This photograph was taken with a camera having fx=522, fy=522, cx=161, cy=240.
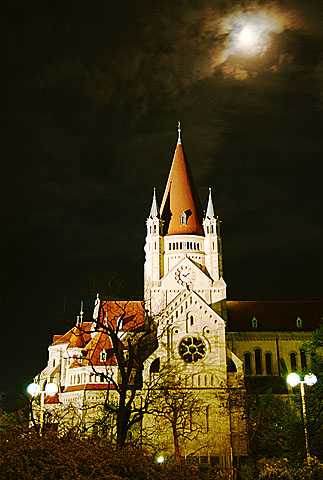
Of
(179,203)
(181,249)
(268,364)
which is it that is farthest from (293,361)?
(179,203)

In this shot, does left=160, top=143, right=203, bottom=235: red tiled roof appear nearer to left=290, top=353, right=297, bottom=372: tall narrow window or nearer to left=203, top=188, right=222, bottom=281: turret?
left=203, top=188, right=222, bottom=281: turret

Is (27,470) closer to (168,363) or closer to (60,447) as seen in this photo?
(60,447)

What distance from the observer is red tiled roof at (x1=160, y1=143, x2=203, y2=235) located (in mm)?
61562

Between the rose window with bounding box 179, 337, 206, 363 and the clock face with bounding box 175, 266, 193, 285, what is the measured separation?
8.49 meters

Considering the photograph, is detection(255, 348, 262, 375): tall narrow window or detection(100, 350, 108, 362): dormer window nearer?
detection(100, 350, 108, 362): dormer window

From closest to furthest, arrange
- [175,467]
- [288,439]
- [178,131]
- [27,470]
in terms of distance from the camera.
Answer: [27,470] < [175,467] < [288,439] < [178,131]

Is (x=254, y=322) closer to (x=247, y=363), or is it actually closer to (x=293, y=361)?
(x=247, y=363)

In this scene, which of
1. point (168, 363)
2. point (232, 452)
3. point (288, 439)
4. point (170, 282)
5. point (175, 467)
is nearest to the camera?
point (175, 467)

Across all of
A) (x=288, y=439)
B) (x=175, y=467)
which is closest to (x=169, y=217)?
(x=288, y=439)

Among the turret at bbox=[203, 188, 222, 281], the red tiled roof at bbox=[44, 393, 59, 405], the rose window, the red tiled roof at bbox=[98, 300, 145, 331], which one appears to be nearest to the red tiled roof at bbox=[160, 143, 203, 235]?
the turret at bbox=[203, 188, 222, 281]

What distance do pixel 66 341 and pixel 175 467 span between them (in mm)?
49656

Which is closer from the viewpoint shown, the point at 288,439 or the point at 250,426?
the point at 288,439

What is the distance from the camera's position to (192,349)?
168 ft

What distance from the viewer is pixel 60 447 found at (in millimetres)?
13016
